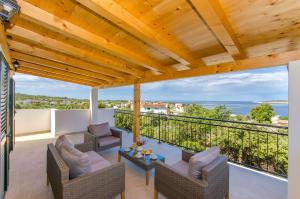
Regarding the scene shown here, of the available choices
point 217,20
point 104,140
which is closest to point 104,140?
point 104,140

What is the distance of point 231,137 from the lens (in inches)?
164

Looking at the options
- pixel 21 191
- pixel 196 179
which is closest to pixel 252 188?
pixel 196 179

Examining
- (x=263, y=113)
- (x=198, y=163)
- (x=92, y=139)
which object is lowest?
(x=92, y=139)

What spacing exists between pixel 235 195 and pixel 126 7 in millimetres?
3018

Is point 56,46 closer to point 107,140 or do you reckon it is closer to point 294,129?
point 107,140

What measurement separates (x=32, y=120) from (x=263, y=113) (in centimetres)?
854

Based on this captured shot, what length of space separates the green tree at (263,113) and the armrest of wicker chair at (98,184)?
4.79m

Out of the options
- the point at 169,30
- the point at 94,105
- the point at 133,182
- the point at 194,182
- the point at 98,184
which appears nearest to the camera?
the point at 194,182

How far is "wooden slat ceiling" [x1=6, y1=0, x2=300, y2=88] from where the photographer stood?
58.5 inches

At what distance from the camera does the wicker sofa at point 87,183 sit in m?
1.55

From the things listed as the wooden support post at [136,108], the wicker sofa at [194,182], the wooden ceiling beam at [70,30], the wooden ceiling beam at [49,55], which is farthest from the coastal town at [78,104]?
the wicker sofa at [194,182]

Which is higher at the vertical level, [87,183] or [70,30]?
[70,30]

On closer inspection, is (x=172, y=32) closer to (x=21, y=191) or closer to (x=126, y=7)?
(x=126, y=7)

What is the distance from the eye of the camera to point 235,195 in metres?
2.21
